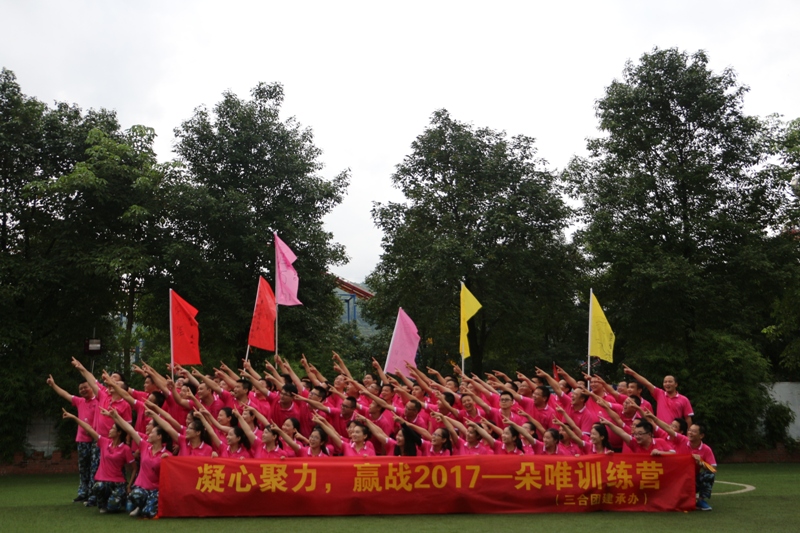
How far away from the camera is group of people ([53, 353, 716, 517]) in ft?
30.0

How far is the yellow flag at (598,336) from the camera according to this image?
44.4 feet

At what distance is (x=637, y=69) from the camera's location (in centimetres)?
2270

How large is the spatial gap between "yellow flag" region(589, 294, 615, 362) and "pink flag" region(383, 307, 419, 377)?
10.0ft

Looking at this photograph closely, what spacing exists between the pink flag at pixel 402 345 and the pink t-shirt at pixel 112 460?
4.98 m

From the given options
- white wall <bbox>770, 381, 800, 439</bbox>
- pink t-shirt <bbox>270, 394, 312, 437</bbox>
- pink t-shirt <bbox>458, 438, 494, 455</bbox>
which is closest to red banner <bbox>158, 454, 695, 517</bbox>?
pink t-shirt <bbox>458, 438, 494, 455</bbox>

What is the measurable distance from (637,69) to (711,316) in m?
7.36

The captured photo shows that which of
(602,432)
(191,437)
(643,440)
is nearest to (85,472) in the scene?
(191,437)

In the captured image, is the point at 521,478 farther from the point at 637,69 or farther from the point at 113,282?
the point at 637,69

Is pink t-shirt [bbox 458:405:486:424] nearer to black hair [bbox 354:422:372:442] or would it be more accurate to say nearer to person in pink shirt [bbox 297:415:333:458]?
black hair [bbox 354:422:372:442]

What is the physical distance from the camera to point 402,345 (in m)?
13.8

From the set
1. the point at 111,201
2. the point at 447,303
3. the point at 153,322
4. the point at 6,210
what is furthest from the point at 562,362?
the point at 6,210

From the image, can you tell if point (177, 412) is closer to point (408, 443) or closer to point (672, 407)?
point (408, 443)

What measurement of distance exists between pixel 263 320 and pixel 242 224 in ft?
24.2

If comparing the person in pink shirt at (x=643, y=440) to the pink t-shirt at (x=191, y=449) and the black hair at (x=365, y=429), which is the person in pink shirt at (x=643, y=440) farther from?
the pink t-shirt at (x=191, y=449)
